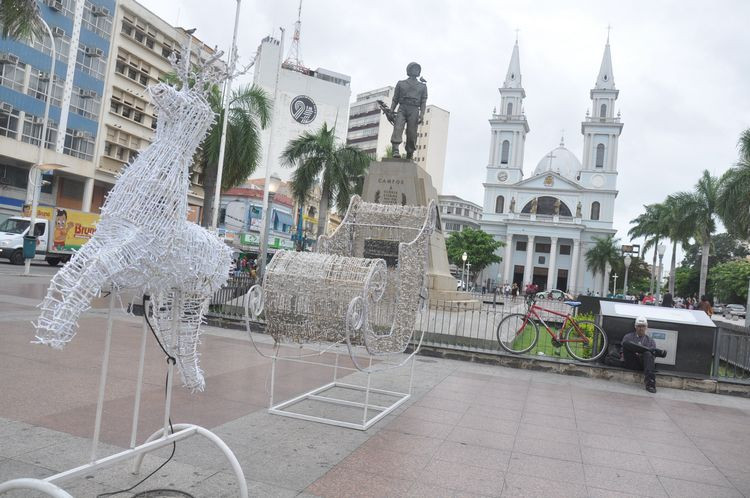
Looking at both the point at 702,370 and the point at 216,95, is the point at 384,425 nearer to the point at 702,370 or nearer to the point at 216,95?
the point at 702,370

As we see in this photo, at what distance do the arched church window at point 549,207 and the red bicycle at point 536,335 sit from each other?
75.5 m

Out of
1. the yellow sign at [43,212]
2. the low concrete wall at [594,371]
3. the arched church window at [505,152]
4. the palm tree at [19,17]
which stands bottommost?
the low concrete wall at [594,371]

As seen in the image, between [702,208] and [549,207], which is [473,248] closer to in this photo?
[549,207]

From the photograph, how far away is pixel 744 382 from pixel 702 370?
614 millimetres

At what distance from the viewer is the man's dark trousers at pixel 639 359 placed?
9.16 metres

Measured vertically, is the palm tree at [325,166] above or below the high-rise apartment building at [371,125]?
below

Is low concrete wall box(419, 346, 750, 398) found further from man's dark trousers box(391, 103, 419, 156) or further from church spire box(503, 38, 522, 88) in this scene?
church spire box(503, 38, 522, 88)

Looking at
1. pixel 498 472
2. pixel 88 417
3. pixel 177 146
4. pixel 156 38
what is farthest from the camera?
pixel 156 38

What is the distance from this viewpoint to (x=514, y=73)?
85.9 metres

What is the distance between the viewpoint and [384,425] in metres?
5.78

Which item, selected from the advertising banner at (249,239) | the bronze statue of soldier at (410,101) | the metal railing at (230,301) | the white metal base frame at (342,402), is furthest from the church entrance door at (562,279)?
the white metal base frame at (342,402)

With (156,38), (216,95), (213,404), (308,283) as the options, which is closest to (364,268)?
(308,283)

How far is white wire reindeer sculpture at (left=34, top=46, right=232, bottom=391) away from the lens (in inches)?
105

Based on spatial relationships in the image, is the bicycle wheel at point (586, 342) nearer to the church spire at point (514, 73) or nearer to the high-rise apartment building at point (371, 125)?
the church spire at point (514, 73)
